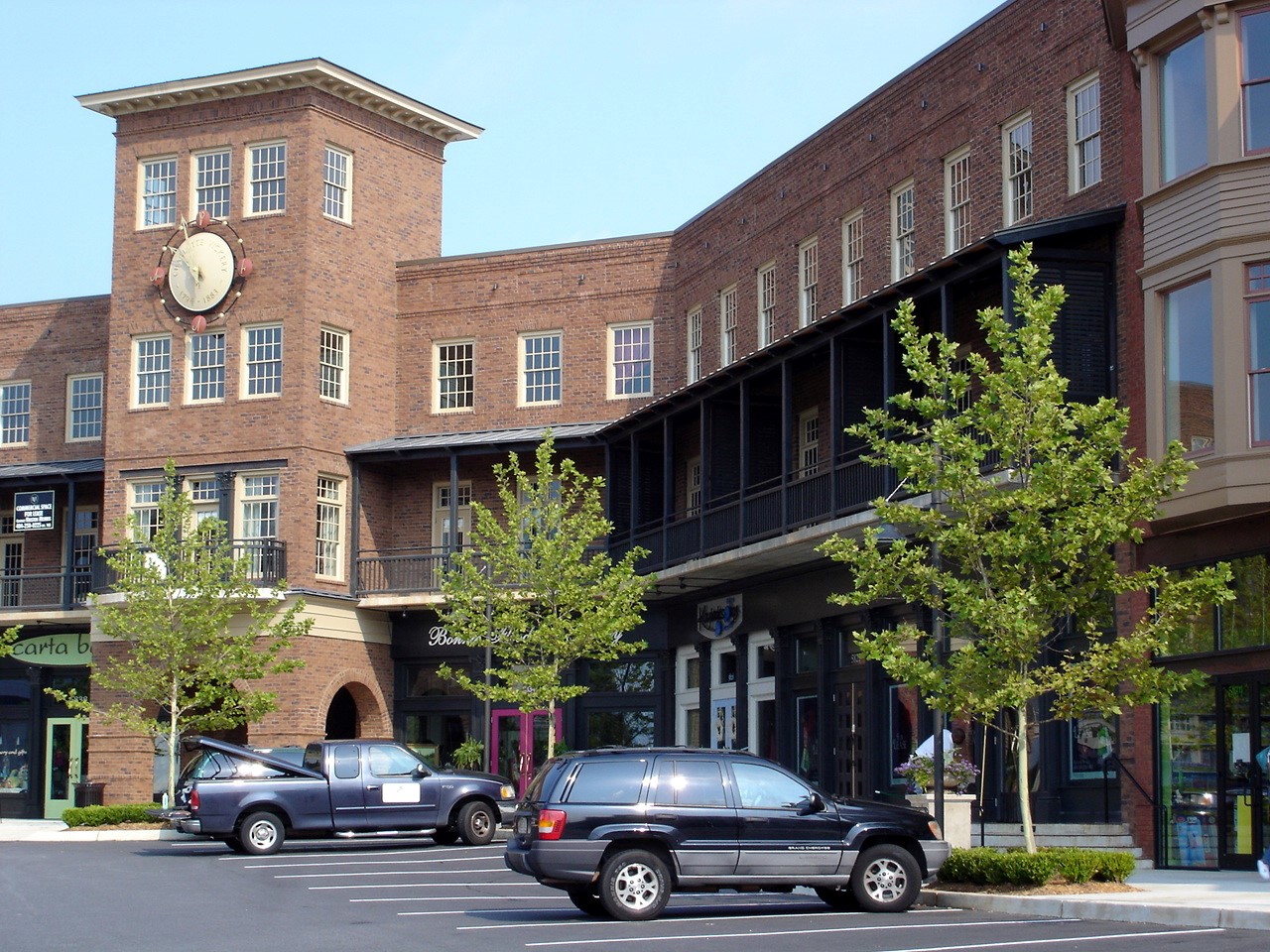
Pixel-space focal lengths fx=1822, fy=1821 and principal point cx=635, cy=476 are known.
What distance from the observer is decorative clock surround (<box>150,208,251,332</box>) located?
127 ft

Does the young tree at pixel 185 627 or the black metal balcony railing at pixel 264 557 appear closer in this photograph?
the young tree at pixel 185 627

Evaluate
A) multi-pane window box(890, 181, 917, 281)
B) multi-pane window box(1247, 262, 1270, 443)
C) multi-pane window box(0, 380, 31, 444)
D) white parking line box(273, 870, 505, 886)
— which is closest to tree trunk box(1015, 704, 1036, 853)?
multi-pane window box(1247, 262, 1270, 443)

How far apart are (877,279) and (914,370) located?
10.5 m

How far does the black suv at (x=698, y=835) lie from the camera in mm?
16656

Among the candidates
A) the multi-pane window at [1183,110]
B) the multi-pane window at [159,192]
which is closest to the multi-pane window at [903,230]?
the multi-pane window at [1183,110]

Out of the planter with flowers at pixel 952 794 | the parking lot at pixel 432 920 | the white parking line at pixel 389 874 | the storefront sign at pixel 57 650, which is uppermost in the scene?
the storefront sign at pixel 57 650

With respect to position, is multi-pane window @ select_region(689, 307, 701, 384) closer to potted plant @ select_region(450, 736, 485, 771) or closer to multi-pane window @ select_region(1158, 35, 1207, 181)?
potted plant @ select_region(450, 736, 485, 771)

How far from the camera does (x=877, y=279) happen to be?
98.9 ft

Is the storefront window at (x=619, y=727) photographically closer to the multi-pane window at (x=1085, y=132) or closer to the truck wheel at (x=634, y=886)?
the multi-pane window at (x=1085, y=132)

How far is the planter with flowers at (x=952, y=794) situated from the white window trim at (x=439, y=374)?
2038cm

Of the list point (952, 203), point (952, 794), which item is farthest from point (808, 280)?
point (952, 794)

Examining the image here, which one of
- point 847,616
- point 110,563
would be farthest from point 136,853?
point 847,616

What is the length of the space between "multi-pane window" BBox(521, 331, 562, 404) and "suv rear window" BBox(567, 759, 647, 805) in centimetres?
2244

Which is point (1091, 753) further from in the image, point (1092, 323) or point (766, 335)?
point (766, 335)
